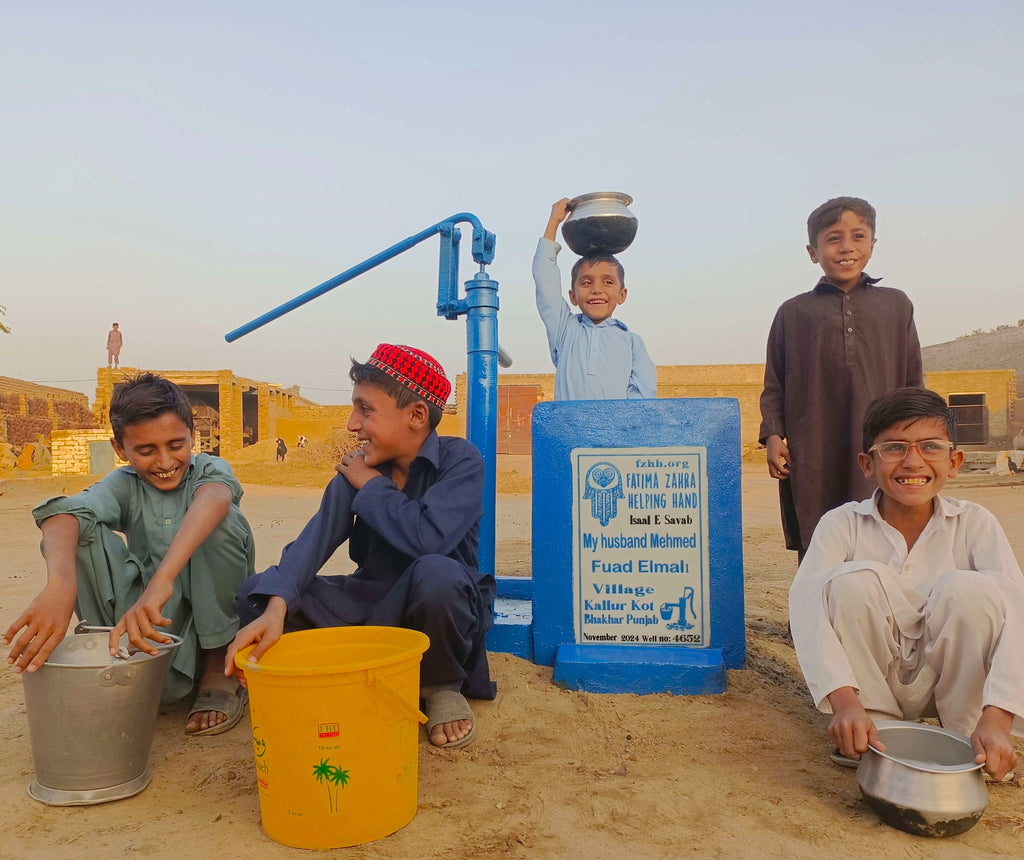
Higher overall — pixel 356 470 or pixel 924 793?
pixel 356 470

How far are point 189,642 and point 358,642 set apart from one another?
2.42 ft

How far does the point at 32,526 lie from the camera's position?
7.68 metres

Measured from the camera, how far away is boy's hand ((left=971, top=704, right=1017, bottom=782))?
1593mm

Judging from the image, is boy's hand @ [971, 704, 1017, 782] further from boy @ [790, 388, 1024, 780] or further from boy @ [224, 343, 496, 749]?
boy @ [224, 343, 496, 749]

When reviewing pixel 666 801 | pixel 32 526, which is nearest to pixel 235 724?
pixel 666 801

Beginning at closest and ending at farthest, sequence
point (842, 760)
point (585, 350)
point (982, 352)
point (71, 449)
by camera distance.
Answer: point (842, 760), point (585, 350), point (71, 449), point (982, 352)

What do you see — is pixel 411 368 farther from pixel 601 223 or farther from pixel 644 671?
pixel 601 223

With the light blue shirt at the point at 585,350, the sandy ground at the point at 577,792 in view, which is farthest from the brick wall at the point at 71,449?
the light blue shirt at the point at 585,350

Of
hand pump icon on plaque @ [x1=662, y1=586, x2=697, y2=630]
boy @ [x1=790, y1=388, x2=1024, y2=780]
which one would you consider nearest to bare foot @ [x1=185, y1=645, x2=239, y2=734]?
hand pump icon on plaque @ [x1=662, y1=586, x2=697, y2=630]

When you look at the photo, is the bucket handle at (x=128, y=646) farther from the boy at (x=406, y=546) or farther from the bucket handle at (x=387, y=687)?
the bucket handle at (x=387, y=687)

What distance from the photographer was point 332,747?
1554 mm

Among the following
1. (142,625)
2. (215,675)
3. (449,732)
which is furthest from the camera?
(215,675)

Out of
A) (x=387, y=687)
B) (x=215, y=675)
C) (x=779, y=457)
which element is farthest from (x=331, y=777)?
(x=779, y=457)

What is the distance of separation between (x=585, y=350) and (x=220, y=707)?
6.72 ft
